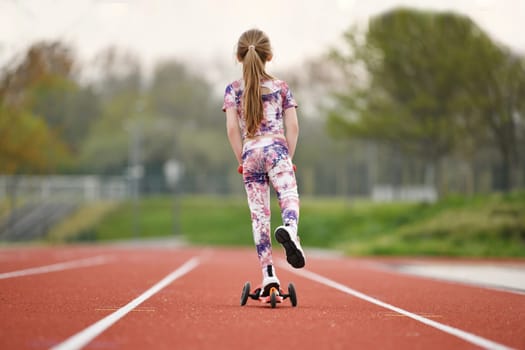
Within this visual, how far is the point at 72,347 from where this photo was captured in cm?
536

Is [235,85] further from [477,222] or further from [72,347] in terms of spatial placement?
[477,222]

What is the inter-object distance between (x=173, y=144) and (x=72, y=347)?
223ft

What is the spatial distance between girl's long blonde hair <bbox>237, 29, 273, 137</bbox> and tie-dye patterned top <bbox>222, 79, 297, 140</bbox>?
0.23ft

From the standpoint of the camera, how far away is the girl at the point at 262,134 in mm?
8180

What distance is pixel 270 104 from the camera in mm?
8281

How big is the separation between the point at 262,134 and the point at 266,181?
0.48 meters

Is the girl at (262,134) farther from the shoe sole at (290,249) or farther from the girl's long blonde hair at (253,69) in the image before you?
the shoe sole at (290,249)

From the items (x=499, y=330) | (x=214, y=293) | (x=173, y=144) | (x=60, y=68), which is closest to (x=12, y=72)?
(x=60, y=68)

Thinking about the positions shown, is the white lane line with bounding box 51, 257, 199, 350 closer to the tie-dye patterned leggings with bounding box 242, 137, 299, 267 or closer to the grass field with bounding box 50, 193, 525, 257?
the tie-dye patterned leggings with bounding box 242, 137, 299, 267

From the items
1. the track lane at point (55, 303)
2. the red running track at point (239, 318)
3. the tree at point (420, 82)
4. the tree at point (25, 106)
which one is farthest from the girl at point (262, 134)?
the tree at point (25, 106)

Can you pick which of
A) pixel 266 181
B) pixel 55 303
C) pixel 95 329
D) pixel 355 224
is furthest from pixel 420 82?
pixel 95 329

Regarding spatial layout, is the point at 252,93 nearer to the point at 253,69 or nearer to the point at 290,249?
the point at 253,69

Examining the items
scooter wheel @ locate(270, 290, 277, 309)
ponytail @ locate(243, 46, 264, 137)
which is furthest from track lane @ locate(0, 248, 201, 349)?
ponytail @ locate(243, 46, 264, 137)

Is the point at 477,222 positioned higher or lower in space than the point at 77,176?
lower
